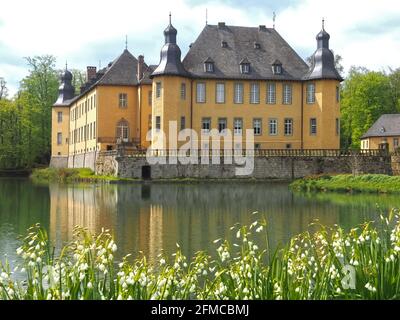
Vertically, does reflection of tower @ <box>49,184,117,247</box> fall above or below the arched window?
below

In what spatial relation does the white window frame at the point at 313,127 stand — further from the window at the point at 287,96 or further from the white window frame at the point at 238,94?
the white window frame at the point at 238,94

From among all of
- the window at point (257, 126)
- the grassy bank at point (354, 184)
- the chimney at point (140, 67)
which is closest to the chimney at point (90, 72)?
the chimney at point (140, 67)

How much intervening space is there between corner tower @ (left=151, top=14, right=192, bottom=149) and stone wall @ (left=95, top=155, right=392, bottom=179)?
297cm

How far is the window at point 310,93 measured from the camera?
46.2 meters

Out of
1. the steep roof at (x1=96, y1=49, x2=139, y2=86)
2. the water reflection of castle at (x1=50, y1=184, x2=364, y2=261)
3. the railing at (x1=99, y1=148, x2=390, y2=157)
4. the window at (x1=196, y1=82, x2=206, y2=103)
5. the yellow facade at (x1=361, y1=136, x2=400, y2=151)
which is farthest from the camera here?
the yellow facade at (x1=361, y1=136, x2=400, y2=151)

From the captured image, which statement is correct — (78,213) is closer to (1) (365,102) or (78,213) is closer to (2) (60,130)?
(2) (60,130)

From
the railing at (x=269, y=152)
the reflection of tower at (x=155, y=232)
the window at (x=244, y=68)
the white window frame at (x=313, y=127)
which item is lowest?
the reflection of tower at (x=155, y=232)

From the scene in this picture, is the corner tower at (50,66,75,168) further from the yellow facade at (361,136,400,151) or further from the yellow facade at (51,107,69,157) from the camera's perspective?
the yellow facade at (361,136,400,151)

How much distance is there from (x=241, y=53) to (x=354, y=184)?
16.5 m

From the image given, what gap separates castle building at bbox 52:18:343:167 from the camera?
44.0 metres

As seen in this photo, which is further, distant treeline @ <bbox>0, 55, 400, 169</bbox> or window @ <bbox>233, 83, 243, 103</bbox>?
distant treeline @ <bbox>0, 55, 400, 169</bbox>

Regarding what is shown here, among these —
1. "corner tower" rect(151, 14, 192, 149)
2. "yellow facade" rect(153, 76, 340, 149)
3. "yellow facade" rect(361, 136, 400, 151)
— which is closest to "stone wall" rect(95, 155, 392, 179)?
"corner tower" rect(151, 14, 192, 149)

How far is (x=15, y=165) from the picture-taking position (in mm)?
60469

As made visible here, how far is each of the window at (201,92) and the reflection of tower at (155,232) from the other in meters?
23.4
